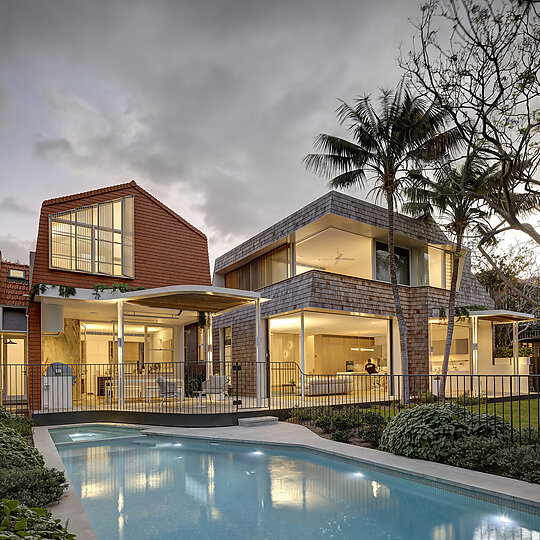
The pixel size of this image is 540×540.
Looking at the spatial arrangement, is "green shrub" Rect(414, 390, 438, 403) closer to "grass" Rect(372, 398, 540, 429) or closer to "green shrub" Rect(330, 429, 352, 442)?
"grass" Rect(372, 398, 540, 429)

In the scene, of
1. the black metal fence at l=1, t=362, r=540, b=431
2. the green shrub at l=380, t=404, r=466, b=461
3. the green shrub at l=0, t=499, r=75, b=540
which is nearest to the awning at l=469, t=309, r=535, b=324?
the black metal fence at l=1, t=362, r=540, b=431

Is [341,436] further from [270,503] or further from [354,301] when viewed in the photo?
[354,301]

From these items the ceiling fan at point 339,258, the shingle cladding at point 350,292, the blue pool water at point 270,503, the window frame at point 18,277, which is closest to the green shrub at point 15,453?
the blue pool water at point 270,503

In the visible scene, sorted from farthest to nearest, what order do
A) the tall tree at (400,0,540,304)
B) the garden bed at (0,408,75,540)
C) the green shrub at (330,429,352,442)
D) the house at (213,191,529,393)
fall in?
the house at (213,191,529,393), the green shrub at (330,429,352,442), the tall tree at (400,0,540,304), the garden bed at (0,408,75,540)

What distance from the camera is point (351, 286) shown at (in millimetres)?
16984

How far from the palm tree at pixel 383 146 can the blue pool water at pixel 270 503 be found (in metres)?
7.51

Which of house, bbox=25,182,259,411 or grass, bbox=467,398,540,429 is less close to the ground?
house, bbox=25,182,259,411

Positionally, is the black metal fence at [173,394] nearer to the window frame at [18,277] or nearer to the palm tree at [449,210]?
the palm tree at [449,210]

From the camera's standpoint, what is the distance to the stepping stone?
12.2 m

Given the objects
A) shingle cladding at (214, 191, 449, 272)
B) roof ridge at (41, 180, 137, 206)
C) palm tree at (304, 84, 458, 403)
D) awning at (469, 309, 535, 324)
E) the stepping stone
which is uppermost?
palm tree at (304, 84, 458, 403)

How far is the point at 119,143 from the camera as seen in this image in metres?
16.4

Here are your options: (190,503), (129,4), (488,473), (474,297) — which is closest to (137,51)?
(129,4)

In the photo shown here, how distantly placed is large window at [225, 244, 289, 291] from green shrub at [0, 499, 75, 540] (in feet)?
50.9

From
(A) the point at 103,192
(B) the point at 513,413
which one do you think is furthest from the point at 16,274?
(B) the point at 513,413
